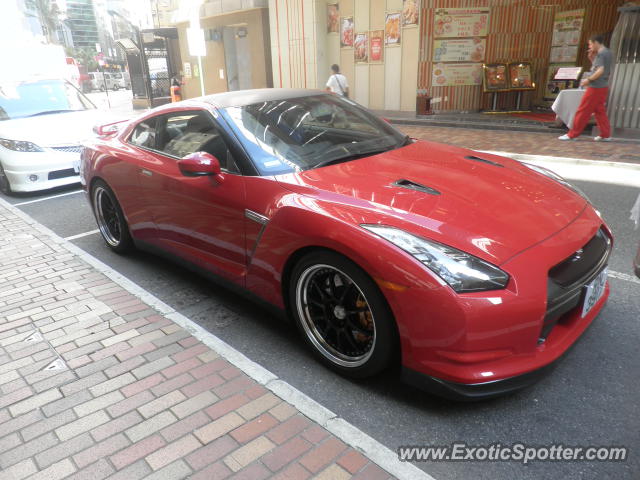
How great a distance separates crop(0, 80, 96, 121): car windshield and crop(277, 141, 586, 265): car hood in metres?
6.94

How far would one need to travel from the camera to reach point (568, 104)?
10148mm

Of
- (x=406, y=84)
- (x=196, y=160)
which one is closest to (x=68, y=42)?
(x=406, y=84)

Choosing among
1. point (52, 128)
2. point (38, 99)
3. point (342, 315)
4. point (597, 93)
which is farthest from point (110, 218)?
point (597, 93)

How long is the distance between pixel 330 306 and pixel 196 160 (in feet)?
4.14

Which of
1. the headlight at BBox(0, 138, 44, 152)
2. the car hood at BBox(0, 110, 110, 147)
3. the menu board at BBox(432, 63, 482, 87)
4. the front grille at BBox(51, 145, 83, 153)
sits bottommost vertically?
the front grille at BBox(51, 145, 83, 153)

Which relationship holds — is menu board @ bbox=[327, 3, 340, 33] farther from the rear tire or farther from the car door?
the car door

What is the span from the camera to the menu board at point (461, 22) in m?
13.4

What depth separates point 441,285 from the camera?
6.76 ft

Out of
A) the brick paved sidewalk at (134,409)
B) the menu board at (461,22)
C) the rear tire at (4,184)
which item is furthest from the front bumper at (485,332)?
the menu board at (461,22)

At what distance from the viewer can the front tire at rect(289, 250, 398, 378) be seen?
2.29 meters

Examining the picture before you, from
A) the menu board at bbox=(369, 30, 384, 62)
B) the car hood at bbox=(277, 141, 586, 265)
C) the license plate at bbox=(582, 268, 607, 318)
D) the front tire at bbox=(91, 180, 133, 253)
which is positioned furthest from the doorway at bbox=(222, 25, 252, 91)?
the license plate at bbox=(582, 268, 607, 318)

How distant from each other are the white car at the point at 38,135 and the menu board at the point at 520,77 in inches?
430

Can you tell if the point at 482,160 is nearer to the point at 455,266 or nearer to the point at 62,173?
the point at 455,266

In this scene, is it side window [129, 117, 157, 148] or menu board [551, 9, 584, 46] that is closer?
side window [129, 117, 157, 148]
